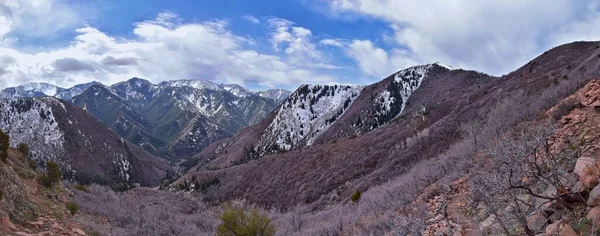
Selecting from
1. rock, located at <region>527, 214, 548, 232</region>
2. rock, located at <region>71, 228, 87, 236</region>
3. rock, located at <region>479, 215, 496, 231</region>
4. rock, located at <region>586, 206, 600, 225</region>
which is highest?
rock, located at <region>586, 206, 600, 225</region>

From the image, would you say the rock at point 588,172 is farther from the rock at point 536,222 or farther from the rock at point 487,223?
the rock at point 487,223

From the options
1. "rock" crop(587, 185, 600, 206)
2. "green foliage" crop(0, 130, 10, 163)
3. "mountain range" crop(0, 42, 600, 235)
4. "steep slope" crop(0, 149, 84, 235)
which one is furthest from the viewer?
"green foliage" crop(0, 130, 10, 163)

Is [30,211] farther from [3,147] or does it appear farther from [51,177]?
[3,147]

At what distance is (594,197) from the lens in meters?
5.49

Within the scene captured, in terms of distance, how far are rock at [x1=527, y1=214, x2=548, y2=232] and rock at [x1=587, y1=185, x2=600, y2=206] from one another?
89cm

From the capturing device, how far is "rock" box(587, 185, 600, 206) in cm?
542

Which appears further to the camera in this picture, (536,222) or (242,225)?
(242,225)

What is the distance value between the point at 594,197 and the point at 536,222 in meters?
1.22

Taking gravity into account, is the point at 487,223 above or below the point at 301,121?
below

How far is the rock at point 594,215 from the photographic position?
5.09 metres

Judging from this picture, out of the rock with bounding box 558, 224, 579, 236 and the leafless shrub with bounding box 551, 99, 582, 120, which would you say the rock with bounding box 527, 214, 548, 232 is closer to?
the rock with bounding box 558, 224, 579, 236

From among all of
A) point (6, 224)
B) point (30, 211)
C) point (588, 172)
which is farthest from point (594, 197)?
point (30, 211)

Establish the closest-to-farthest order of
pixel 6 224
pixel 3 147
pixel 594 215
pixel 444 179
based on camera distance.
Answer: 1. pixel 594 215
2. pixel 6 224
3. pixel 444 179
4. pixel 3 147

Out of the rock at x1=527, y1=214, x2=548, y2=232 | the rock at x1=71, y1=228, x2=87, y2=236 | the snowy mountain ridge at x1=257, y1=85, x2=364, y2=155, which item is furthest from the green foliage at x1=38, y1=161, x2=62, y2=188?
the snowy mountain ridge at x1=257, y1=85, x2=364, y2=155
